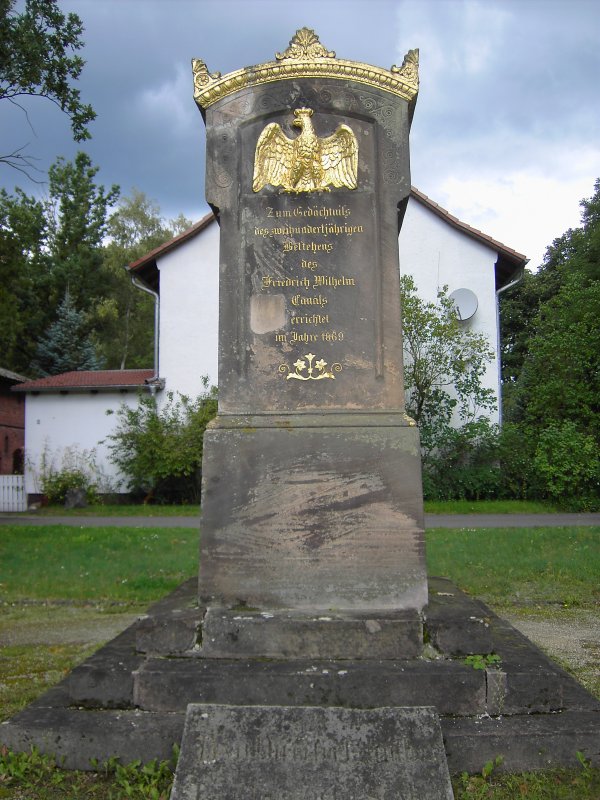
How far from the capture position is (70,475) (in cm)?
2134

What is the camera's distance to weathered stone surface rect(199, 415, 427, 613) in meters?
4.20

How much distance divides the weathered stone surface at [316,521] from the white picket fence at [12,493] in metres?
20.1

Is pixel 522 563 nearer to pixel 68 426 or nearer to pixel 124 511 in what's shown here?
pixel 124 511

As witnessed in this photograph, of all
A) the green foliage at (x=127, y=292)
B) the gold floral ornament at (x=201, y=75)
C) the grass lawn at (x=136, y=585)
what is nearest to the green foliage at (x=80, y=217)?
the green foliage at (x=127, y=292)

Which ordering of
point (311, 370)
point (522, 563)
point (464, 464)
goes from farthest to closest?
point (464, 464), point (522, 563), point (311, 370)

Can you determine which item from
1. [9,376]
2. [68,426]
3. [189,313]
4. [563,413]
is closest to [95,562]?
[189,313]

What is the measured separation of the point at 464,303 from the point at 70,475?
40.8ft

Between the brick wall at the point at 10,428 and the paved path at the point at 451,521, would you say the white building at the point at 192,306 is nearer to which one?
the paved path at the point at 451,521

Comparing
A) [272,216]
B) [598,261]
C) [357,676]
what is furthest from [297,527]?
[598,261]

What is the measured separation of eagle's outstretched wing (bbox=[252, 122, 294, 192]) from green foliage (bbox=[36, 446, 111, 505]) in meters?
17.9

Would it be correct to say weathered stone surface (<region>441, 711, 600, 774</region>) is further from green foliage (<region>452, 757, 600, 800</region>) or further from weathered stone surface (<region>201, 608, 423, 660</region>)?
weathered stone surface (<region>201, 608, 423, 660</region>)

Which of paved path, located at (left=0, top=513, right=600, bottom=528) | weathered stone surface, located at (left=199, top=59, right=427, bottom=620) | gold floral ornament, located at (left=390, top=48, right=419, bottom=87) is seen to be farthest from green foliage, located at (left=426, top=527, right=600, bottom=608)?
gold floral ornament, located at (left=390, top=48, right=419, bottom=87)

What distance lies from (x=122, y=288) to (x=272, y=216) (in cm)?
3664

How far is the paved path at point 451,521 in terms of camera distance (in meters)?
14.2
